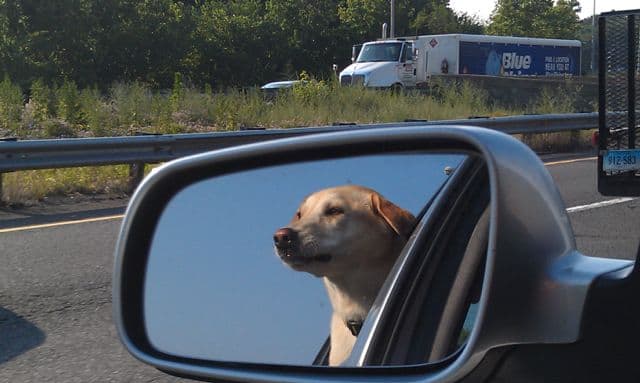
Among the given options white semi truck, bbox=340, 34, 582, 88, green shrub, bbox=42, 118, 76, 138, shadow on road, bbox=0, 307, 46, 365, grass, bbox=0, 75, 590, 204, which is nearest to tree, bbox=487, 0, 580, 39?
white semi truck, bbox=340, 34, 582, 88

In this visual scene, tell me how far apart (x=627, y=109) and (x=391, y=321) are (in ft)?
12.4

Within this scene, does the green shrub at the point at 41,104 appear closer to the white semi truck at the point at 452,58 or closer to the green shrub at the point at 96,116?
the green shrub at the point at 96,116

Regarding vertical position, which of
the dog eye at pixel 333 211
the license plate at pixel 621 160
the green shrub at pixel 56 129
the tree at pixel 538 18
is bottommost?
the green shrub at pixel 56 129

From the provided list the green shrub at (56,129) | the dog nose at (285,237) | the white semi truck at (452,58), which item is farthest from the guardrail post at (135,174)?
the white semi truck at (452,58)

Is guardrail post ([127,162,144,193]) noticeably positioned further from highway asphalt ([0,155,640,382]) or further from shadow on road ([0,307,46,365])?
shadow on road ([0,307,46,365])

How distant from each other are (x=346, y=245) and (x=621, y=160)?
3294mm

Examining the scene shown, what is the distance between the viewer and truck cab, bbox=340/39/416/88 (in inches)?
1314

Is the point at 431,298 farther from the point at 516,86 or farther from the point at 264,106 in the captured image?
the point at 516,86

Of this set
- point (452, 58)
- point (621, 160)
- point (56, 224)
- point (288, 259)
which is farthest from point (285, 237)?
point (452, 58)

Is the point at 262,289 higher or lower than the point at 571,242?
lower

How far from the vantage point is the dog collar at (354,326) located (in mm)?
2049

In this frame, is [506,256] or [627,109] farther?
[627,109]

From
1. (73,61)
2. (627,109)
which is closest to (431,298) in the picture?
(627,109)

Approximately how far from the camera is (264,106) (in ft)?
56.6
